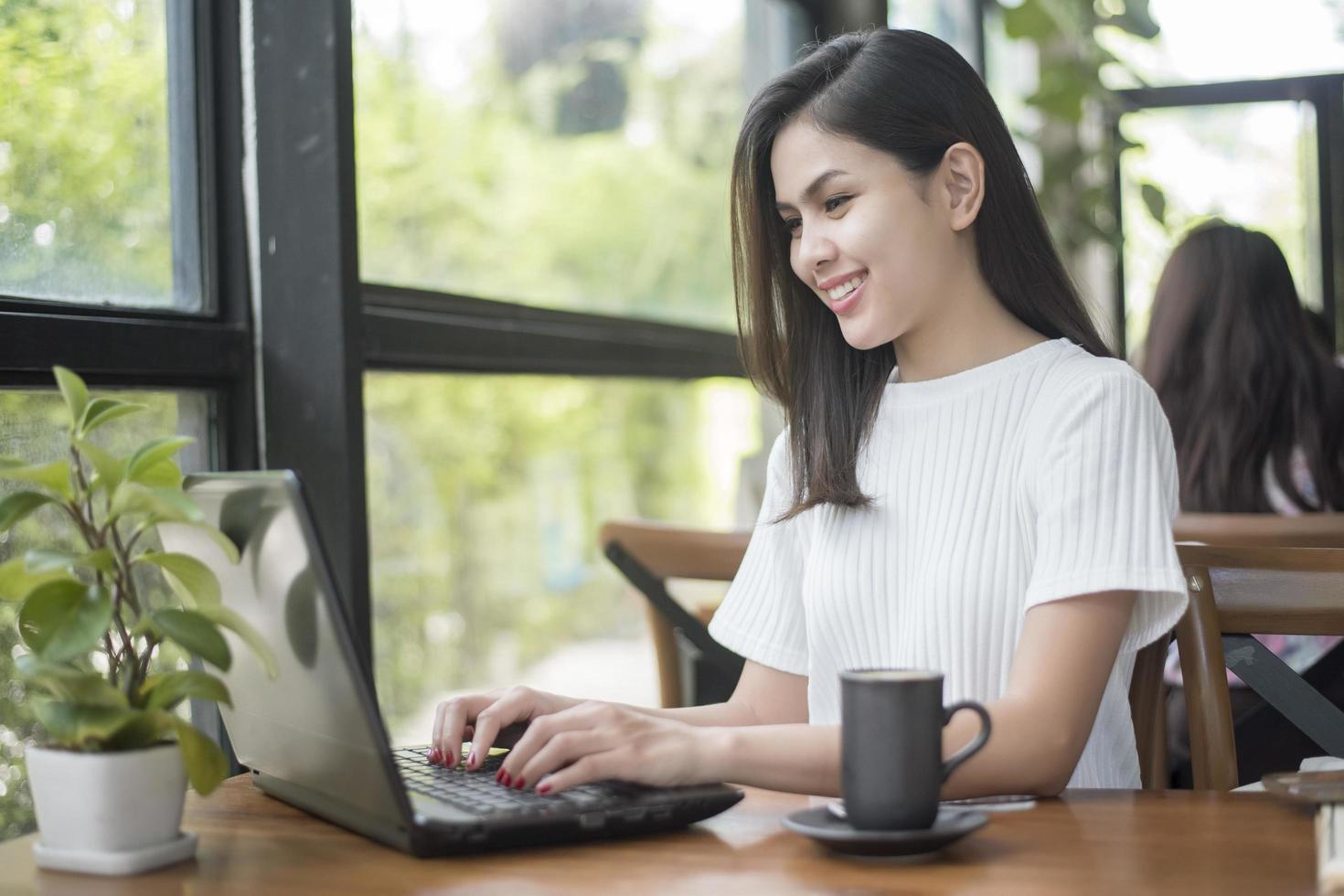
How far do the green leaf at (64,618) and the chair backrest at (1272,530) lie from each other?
1414mm

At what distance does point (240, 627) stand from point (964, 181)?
828mm

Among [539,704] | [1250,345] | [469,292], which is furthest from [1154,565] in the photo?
[1250,345]

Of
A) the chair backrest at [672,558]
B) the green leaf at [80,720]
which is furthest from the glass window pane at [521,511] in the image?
the green leaf at [80,720]

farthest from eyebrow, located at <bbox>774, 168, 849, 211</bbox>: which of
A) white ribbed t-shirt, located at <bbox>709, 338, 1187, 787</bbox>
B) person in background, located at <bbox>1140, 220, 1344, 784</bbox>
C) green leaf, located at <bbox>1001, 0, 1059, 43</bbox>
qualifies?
green leaf, located at <bbox>1001, 0, 1059, 43</bbox>

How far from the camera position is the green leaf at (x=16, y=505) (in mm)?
917

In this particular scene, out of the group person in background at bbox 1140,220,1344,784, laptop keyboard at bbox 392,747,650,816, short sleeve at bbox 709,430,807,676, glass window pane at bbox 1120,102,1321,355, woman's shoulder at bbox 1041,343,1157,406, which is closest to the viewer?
laptop keyboard at bbox 392,747,650,816

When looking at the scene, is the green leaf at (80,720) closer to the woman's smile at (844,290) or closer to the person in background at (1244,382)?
the woman's smile at (844,290)

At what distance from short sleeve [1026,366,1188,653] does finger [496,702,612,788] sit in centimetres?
40

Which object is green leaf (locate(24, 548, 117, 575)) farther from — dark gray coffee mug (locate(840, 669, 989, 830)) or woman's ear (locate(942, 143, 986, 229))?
woman's ear (locate(942, 143, 986, 229))

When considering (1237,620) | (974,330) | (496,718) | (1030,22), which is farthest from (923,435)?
(1030,22)

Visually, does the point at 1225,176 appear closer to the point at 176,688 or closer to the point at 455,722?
the point at 455,722

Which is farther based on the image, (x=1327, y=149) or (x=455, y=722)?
(x=1327, y=149)

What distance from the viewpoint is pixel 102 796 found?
89cm

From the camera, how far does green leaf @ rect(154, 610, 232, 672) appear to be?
906 mm
